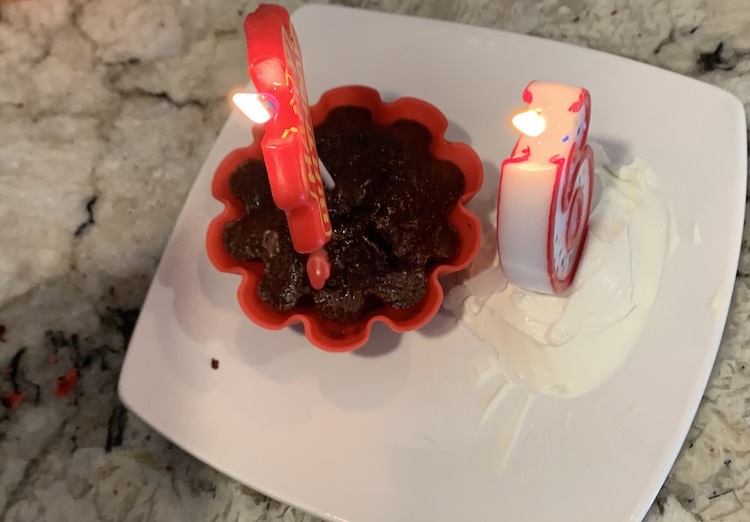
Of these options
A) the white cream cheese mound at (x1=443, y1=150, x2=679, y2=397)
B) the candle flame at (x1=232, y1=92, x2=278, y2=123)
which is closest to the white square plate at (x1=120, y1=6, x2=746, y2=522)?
the white cream cheese mound at (x1=443, y1=150, x2=679, y2=397)

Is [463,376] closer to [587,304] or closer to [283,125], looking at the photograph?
[587,304]

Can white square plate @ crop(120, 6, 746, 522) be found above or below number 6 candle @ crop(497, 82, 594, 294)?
below

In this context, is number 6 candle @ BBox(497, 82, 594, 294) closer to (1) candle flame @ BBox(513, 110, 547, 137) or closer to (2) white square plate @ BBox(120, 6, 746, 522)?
(1) candle flame @ BBox(513, 110, 547, 137)

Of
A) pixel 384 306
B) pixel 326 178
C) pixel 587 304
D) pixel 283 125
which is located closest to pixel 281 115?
pixel 283 125

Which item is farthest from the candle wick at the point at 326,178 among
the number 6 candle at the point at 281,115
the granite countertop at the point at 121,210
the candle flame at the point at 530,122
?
the granite countertop at the point at 121,210

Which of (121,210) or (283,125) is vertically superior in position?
(283,125)

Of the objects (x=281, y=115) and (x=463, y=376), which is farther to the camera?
(x=463, y=376)

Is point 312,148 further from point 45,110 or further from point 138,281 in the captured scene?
point 45,110
